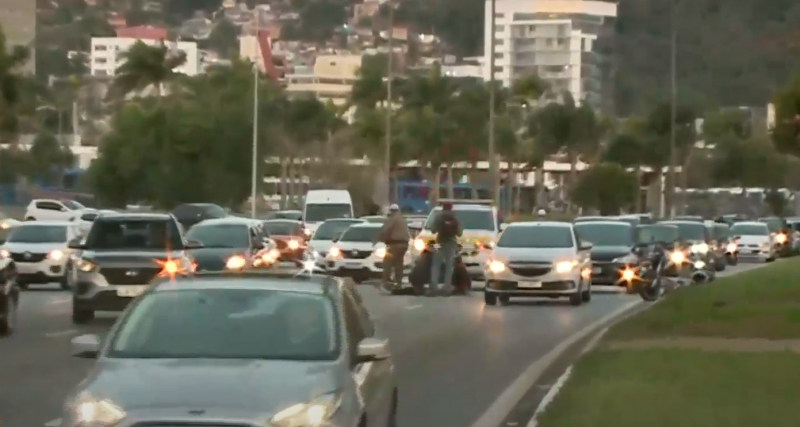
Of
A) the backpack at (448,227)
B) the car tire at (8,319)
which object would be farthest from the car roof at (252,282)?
the backpack at (448,227)

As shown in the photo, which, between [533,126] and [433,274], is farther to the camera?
[533,126]

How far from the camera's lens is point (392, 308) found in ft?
102

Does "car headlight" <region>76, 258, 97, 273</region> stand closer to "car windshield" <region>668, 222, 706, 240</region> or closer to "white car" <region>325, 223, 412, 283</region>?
"white car" <region>325, 223, 412, 283</region>

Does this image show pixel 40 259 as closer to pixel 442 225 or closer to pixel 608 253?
pixel 442 225

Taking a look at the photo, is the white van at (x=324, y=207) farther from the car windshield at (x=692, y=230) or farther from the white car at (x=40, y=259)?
the white car at (x=40, y=259)

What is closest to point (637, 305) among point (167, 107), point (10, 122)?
point (10, 122)

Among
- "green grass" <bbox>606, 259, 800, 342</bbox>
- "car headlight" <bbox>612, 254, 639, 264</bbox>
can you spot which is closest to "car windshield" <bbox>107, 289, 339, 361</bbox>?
"green grass" <bbox>606, 259, 800, 342</bbox>

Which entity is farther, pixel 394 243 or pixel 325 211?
pixel 325 211

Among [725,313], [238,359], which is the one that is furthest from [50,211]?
[238,359]

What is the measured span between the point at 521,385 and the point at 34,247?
21.6 meters

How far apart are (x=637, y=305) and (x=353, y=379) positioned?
22555mm

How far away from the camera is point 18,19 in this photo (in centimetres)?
16738

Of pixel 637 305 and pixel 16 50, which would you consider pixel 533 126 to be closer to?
pixel 16 50

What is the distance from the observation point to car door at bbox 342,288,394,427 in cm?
1035
